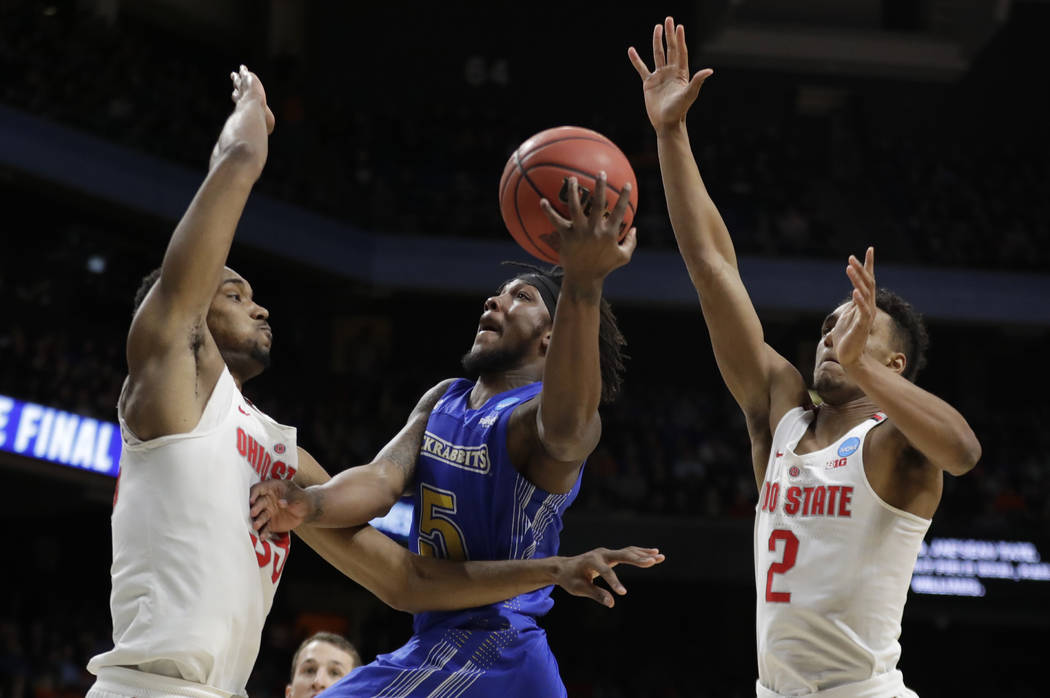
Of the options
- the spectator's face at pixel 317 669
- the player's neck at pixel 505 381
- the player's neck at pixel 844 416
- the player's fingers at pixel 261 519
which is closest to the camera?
the player's fingers at pixel 261 519

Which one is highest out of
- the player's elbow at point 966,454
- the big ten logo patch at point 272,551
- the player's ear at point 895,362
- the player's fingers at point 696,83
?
the player's fingers at point 696,83

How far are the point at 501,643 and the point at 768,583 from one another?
85 cm

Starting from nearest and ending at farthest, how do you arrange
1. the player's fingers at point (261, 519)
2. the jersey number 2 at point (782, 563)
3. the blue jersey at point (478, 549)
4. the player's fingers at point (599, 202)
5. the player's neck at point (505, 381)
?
the player's fingers at point (599, 202) < the player's fingers at point (261, 519) < the blue jersey at point (478, 549) < the jersey number 2 at point (782, 563) < the player's neck at point (505, 381)

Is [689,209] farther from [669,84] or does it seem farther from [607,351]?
[607,351]

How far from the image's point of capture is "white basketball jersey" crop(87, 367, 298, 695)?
10.6ft

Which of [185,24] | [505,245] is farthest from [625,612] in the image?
[185,24]

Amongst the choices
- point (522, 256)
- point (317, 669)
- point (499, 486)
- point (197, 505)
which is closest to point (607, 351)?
point (499, 486)

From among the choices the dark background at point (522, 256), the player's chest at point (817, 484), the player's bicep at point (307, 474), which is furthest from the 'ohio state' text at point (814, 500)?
the dark background at point (522, 256)

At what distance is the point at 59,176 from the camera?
14.6 m

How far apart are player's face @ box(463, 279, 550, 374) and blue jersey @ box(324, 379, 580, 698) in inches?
5.0

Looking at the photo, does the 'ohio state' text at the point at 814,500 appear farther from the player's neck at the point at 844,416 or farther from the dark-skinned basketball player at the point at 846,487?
the player's neck at the point at 844,416

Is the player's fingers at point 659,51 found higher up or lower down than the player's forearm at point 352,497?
higher up

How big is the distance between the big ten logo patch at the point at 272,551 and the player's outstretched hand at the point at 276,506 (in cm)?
3

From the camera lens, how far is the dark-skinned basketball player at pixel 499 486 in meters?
3.33
